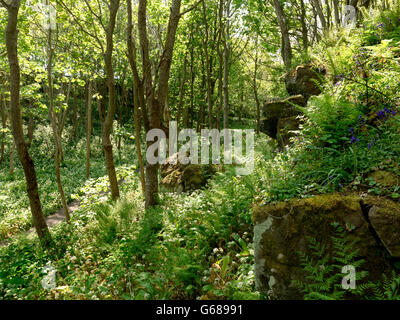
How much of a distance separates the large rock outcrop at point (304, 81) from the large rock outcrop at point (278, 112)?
65cm

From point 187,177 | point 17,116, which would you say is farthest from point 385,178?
point 17,116

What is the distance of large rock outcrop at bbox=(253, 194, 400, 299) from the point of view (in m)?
2.41

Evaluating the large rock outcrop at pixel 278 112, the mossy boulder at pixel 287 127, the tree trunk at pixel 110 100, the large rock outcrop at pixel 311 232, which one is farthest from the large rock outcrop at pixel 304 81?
the tree trunk at pixel 110 100

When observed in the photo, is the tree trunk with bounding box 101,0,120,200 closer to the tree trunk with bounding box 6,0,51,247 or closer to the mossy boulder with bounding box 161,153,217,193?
the mossy boulder with bounding box 161,153,217,193

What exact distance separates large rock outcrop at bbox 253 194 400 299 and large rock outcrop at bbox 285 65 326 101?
204 inches

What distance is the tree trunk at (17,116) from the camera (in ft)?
17.0

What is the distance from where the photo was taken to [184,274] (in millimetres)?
3424

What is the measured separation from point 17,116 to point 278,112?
6659 mm

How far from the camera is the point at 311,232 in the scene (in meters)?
2.68

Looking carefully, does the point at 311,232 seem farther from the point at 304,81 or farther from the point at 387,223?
the point at 304,81
